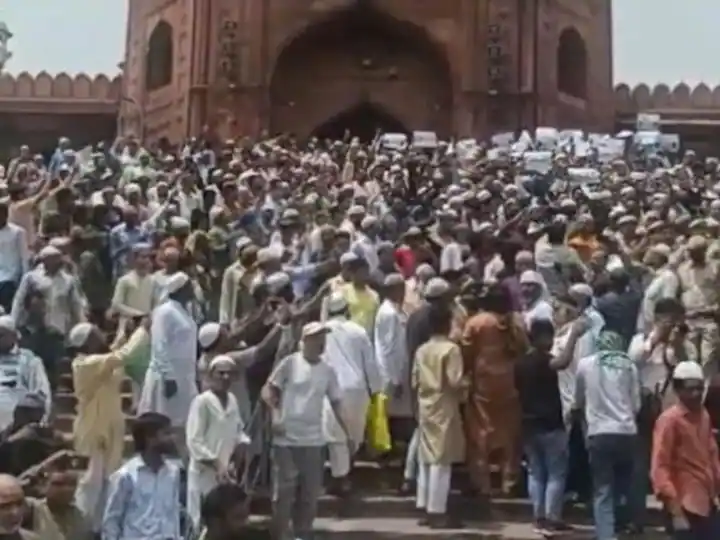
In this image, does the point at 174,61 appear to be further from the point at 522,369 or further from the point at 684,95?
the point at 522,369

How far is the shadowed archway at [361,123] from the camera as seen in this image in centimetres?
2898

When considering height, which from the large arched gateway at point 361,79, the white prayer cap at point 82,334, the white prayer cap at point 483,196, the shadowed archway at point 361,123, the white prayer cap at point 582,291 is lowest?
the white prayer cap at point 82,334

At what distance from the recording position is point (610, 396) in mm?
8422

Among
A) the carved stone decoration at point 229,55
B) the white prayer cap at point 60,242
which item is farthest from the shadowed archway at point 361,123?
the white prayer cap at point 60,242

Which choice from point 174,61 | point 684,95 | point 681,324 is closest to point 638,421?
point 681,324

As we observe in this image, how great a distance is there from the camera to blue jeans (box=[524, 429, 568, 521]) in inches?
340

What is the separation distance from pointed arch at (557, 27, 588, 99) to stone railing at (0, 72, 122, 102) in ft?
34.7

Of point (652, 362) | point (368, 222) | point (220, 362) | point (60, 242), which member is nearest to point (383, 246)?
point (368, 222)

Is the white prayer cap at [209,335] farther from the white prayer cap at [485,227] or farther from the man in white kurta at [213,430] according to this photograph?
the white prayer cap at [485,227]

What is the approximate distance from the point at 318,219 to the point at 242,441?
518cm

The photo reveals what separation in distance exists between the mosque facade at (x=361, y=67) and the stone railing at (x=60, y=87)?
2672 millimetres

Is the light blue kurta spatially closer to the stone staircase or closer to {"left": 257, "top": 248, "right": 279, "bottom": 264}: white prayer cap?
the stone staircase

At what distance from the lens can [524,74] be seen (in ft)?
92.0

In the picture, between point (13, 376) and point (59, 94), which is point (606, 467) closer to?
point (13, 376)
